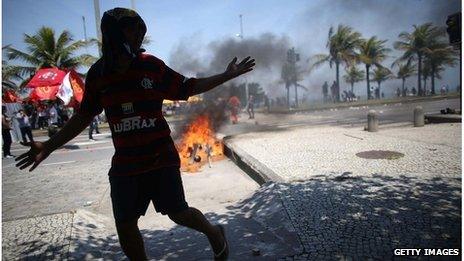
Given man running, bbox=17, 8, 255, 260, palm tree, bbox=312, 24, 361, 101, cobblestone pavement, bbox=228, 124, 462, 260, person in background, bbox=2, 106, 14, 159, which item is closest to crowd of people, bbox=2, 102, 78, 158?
person in background, bbox=2, 106, 14, 159

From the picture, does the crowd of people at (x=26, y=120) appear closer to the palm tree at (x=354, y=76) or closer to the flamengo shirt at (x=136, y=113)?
the flamengo shirt at (x=136, y=113)

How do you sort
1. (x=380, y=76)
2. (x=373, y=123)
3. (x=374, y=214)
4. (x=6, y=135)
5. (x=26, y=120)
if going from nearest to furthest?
(x=374, y=214), (x=373, y=123), (x=6, y=135), (x=26, y=120), (x=380, y=76)

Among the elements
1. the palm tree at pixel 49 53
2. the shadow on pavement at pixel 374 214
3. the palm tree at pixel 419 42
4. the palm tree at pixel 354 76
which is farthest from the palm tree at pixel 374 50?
the shadow on pavement at pixel 374 214

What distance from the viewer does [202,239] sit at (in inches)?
149

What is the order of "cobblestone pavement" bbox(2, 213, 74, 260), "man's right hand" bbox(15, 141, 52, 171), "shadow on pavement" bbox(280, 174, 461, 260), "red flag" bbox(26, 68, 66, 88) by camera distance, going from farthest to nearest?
"red flag" bbox(26, 68, 66, 88), "cobblestone pavement" bbox(2, 213, 74, 260), "shadow on pavement" bbox(280, 174, 461, 260), "man's right hand" bbox(15, 141, 52, 171)

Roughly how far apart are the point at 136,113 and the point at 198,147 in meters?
6.30

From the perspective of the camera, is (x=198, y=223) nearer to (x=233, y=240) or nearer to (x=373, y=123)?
(x=233, y=240)

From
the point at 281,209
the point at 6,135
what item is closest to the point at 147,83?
the point at 281,209

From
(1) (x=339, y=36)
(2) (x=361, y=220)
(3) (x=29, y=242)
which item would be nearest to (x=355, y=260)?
(2) (x=361, y=220)

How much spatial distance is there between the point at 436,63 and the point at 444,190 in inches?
2113

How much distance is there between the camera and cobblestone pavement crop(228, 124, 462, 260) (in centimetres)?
307

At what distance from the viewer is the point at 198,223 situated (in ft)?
8.39

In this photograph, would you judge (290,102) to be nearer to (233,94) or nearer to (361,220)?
(233,94)

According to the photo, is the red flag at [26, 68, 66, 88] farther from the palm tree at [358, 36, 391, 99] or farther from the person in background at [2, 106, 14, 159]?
the palm tree at [358, 36, 391, 99]
